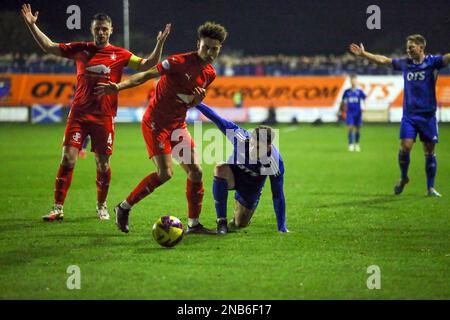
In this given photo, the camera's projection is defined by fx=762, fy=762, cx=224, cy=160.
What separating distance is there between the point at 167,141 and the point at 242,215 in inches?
52.4

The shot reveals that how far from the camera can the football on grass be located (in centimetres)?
795

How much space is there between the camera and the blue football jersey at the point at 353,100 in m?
23.3

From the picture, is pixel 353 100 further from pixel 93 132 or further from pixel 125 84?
pixel 125 84

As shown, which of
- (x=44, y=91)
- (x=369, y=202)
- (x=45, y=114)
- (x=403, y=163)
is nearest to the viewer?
(x=369, y=202)

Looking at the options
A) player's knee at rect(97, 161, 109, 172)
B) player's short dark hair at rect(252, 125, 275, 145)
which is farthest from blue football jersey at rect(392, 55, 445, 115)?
player's knee at rect(97, 161, 109, 172)

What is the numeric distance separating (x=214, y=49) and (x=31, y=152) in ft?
43.9

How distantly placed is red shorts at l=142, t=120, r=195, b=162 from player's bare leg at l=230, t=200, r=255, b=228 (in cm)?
Result: 99

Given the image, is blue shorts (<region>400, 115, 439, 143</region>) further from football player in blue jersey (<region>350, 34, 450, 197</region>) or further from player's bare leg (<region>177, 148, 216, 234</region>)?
player's bare leg (<region>177, 148, 216, 234</region>)

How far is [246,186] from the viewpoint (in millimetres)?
9148

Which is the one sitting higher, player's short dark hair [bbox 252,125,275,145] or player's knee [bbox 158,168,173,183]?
player's short dark hair [bbox 252,125,275,145]

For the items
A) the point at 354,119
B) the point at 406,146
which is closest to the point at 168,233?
the point at 406,146
